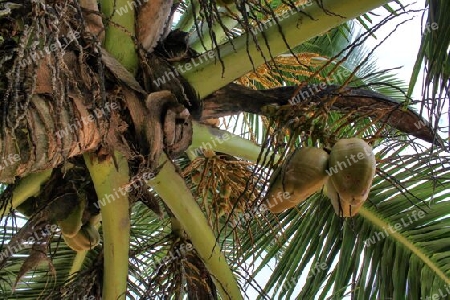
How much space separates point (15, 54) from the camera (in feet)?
2.85

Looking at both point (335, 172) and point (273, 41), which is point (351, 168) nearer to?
point (335, 172)

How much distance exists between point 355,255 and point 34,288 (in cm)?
107

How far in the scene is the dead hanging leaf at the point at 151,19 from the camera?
1.20m

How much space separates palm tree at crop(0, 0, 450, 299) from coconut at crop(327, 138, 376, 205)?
0.12m

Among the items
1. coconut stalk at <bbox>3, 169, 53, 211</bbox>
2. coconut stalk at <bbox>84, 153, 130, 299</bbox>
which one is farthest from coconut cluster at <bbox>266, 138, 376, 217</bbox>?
coconut stalk at <bbox>3, 169, 53, 211</bbox>

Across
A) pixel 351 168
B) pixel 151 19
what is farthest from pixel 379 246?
pixel 151 19

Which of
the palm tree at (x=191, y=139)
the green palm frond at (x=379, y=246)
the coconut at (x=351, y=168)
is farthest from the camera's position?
the green palm frond at (x=379, y=246)

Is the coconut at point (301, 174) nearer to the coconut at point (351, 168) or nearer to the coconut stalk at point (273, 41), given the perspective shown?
the coconut at point (351, 168)

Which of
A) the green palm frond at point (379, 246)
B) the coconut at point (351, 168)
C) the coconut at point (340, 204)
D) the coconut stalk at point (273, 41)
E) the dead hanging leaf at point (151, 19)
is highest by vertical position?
the dead hanging leaf at point (151, 19)

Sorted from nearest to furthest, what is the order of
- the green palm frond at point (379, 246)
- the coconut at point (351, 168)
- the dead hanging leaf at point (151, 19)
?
the coconut at point (351, 168), the dead hanging leaf at point (151, 19), the green palm frond at point (379, 246)

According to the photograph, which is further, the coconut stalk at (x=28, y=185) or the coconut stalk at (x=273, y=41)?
the coconut stalk at (x=28, y=185)

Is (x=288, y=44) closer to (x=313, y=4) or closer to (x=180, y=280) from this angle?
(x=313, y=4)

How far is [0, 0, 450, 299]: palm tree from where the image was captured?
2.95ft

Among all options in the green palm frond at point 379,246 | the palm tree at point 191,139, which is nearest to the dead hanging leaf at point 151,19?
the palm tree at point 191,139
